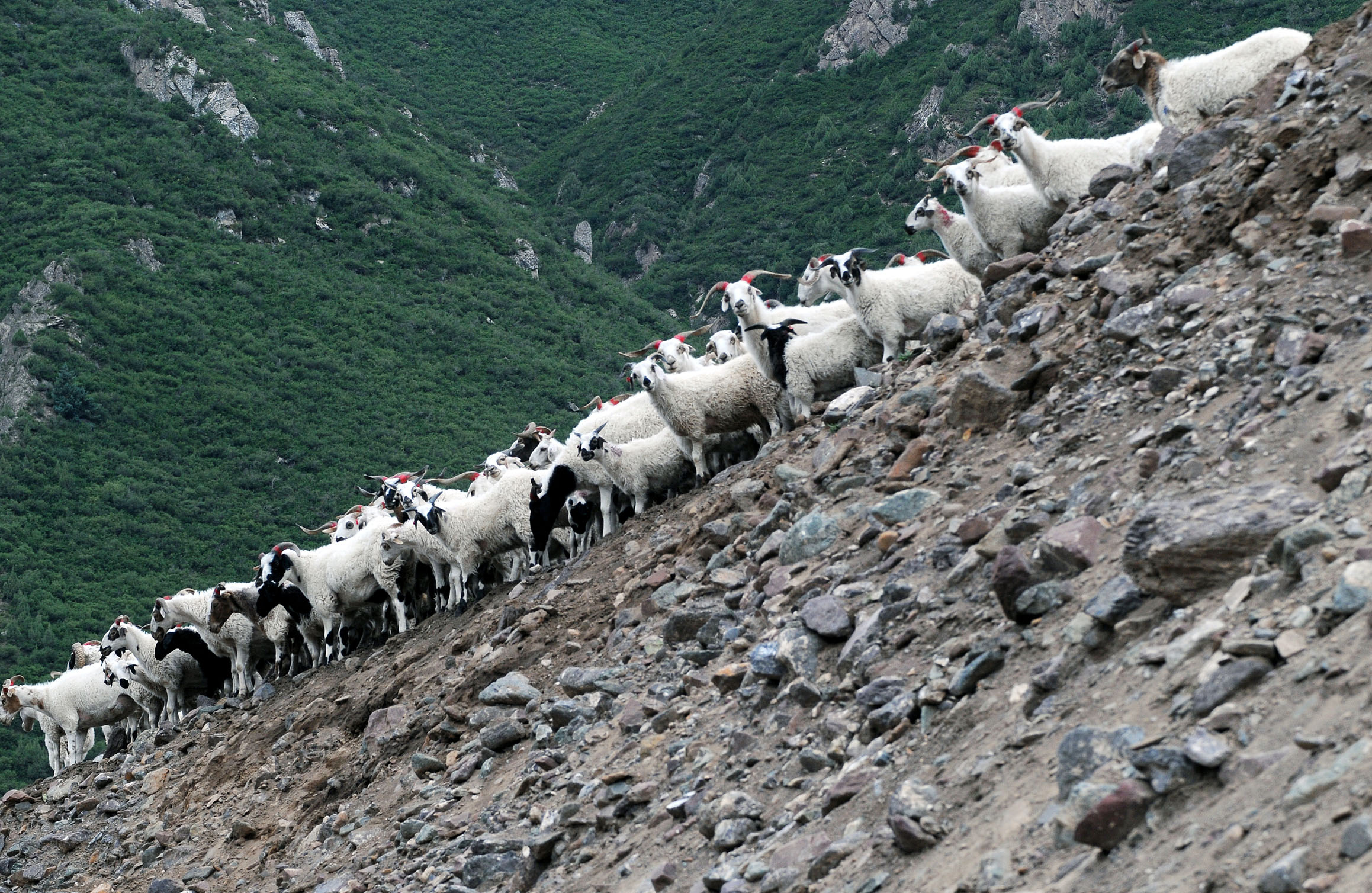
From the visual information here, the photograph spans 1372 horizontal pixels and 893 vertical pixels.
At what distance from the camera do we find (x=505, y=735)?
9664mm

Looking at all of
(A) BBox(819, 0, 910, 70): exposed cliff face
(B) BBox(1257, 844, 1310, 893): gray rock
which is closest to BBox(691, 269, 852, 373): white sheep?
(B) BBox(1257, 844, 1310, 893): gray rock

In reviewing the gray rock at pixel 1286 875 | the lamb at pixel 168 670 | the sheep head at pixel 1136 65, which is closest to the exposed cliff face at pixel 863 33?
the lamb at pixel 168 670

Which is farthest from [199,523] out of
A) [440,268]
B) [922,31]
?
[922,31]

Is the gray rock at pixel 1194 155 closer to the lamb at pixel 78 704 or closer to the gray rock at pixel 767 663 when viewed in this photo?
the gray rock at pixel 767 663

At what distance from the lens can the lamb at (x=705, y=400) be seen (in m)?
13.5

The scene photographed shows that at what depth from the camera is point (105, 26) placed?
54.7 metres

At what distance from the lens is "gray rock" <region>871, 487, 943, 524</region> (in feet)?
26.4

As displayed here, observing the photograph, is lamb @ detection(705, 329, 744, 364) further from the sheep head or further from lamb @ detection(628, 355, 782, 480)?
the sheep head

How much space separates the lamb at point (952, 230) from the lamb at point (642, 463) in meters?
3.24

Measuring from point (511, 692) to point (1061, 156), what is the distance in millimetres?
6457

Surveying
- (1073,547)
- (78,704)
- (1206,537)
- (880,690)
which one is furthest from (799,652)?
(78,704)

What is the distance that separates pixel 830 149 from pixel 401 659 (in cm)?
4268

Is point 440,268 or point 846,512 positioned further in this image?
point 440,268

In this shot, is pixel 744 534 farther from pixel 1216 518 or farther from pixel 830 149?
pixel 830 149
